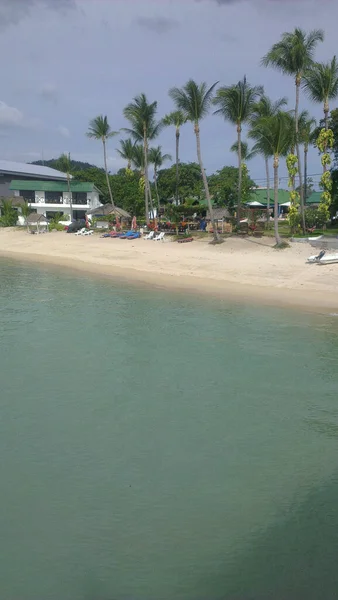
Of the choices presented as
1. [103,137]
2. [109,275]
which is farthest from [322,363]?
[103,137]

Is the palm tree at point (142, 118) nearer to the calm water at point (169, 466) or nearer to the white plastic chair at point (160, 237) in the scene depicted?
the white plastic chair at point (160, 237)

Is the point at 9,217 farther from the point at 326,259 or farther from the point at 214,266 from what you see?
the point at 326,259

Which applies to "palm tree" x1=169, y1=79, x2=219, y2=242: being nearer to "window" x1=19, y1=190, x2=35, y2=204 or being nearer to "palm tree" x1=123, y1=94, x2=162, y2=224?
"palm tree" x1=123, y1=94, x2=162, y2=224

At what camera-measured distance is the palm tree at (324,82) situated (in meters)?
32.1

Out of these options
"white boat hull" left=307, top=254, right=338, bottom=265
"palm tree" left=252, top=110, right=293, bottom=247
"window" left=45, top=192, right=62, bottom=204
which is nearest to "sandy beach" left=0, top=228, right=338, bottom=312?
"white boat hull" left=307, top=254, right=338, bottom=265

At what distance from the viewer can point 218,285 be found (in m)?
23.8

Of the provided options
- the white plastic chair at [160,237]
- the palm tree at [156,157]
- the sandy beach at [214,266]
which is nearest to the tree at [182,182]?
the palm tree at [156,157]

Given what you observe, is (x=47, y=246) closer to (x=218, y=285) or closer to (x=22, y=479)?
(x=218, y=285)

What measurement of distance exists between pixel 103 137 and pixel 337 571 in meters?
50.4

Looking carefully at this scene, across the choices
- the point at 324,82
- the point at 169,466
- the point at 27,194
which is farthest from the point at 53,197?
the point at 169,466

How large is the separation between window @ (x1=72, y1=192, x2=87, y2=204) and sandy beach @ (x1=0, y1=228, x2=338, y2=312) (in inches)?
1168

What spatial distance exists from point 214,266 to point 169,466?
19716 millimetres

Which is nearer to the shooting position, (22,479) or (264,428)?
(22,479)

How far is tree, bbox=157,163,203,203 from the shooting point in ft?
218
